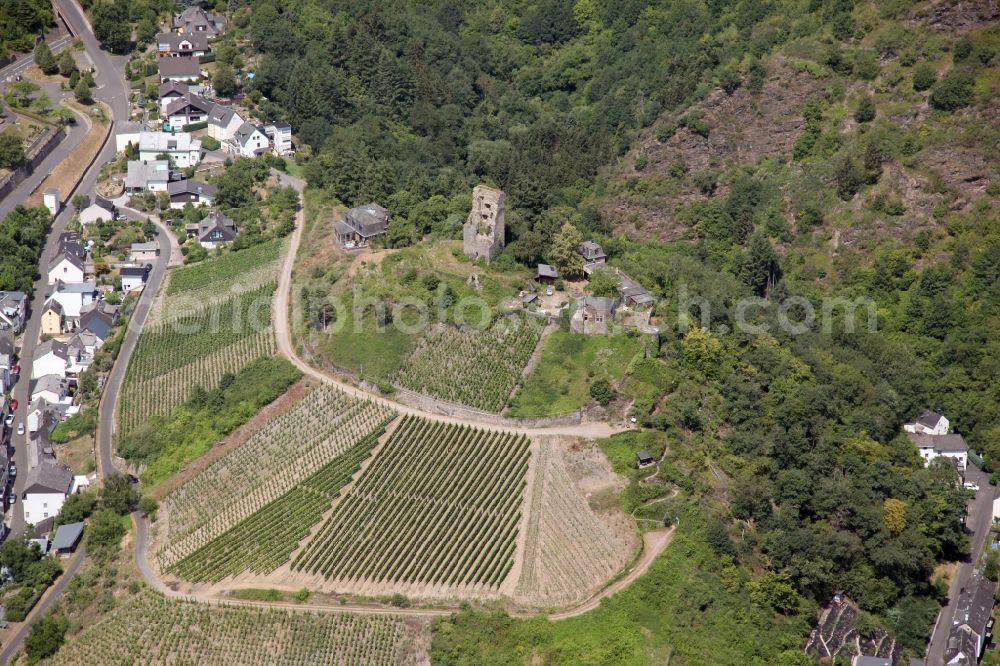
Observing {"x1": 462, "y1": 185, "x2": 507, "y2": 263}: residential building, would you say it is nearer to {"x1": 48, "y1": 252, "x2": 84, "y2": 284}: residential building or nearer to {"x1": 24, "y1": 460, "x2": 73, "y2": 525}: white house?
{"x1": 48, "y1": 252, "x2": 84, "y2": 284}: residential building

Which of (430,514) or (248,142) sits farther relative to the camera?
(248,142)

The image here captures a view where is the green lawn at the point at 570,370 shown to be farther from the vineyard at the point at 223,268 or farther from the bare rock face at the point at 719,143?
the vineyard at the point at 223,268

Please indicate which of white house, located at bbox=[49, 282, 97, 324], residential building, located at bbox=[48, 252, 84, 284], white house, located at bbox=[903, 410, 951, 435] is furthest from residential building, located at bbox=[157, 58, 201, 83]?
white house, located at bbox=[903, 410, 951, 435]

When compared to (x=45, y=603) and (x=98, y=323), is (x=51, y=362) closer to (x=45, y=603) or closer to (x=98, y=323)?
(x=98, y=323)

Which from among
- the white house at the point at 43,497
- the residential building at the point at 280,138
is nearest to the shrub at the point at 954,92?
the residential building at the point at 280,138

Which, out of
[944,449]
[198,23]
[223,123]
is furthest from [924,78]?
[198,23]

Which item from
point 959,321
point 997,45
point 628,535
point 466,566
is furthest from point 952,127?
point 466,566
